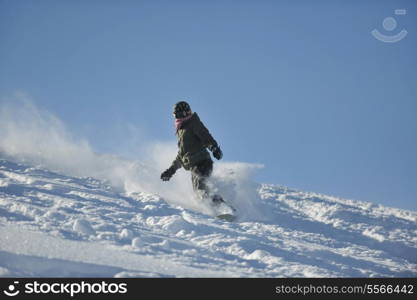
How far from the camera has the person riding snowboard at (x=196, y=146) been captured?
9.47 m

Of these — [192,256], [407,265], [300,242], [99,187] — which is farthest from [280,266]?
[99,187]

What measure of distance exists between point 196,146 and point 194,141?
11 cm

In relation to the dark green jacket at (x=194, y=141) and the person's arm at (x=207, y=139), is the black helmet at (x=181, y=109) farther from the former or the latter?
the person's arm at (x=207, y=139)

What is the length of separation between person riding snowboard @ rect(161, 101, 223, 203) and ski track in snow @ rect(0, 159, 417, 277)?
88cm

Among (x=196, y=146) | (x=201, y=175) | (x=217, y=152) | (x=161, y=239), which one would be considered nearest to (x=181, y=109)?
(x=196, y=146)

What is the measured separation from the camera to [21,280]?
14.2ft

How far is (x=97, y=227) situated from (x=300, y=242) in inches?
142

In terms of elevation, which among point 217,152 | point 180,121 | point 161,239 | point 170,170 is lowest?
point 161,239

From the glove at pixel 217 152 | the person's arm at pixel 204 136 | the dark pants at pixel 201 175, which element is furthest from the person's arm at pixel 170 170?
the glove at pixel 217 152

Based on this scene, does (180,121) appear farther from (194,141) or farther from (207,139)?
(207,139)

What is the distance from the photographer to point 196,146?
379 inches

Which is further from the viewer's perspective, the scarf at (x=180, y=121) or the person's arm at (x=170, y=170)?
the person's arm at (x=170, y=170)

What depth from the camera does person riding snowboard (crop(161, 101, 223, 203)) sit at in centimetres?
947

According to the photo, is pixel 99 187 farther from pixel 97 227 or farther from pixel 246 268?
pixel 246 268
